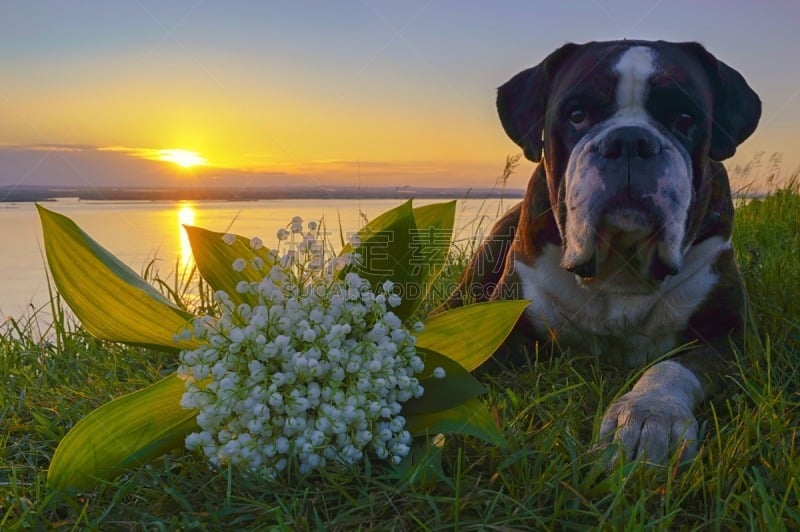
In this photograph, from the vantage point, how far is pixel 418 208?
2.54 m

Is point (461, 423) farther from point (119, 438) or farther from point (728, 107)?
point (728, 107)

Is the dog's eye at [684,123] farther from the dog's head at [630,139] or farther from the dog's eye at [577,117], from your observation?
the dog's eye at [577,117]

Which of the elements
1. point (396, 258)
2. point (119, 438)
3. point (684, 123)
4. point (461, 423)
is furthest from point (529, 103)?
point (119, 438)

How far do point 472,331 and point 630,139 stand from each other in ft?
2.48

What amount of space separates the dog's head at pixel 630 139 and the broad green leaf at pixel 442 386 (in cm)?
71

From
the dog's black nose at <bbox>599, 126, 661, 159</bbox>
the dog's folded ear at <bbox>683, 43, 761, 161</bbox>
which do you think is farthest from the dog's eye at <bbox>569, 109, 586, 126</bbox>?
the dog's folded ear at <bbox>683, 43, 761, 161</bbox>

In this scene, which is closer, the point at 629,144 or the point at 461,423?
the point at 461,423

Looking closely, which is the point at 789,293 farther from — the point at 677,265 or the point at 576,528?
the point at 576,528

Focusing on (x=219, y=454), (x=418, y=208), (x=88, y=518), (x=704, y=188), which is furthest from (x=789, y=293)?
(x=88, y=518)

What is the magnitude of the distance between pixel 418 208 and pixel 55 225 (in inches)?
41.5

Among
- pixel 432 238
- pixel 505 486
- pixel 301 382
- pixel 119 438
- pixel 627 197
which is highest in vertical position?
pixel 627 197

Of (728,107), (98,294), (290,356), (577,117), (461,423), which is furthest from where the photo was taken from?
(728,107)

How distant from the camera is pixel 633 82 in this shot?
263 cm

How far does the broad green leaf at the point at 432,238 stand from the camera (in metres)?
2.38
